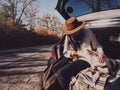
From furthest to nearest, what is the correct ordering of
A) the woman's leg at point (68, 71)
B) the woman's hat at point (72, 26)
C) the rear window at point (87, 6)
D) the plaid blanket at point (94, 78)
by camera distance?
the rear window at point (87, 6) < the woman's hat at point (72, 26) < the woman's leg at point (68, 71) < the plaid blanket at point (94, 78)

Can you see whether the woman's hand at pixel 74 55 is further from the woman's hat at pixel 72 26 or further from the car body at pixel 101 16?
the car body at pixel 101 16

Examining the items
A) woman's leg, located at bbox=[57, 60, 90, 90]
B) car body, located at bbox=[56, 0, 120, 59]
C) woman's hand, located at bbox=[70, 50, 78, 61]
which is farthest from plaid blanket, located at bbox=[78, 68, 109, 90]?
car body, located at bbox=[56, 0, 120, 59]

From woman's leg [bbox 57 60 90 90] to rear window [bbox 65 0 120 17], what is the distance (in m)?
1.15

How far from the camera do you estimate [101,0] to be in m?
4.95

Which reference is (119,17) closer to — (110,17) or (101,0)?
(110,17)

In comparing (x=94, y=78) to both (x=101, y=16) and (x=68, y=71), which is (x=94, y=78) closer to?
(x=68, y=71)

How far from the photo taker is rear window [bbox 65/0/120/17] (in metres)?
4.89

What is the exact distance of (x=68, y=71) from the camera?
4.20m

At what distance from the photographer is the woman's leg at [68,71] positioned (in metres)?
4.09

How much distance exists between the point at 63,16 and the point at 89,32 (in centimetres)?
114

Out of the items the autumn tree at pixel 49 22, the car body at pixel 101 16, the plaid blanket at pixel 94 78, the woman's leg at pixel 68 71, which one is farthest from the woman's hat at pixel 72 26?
the autumn tree at pixel 49 22

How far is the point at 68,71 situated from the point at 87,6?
4.86 ft

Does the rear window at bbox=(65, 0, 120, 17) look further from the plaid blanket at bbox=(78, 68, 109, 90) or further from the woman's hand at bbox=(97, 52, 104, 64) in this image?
the plaid blanket at bbox=(78, 68, 109, 90)

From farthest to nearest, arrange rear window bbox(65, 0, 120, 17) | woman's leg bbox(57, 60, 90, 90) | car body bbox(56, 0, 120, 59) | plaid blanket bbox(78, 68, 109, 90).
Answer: rear window bbox(65, 0, 120, 17) < car body bbox(56, 0, 120, 59) < woman's leg bbox(57, 60, 90, 90) < plaid blanket bbox(78, 68, 109, 90)
